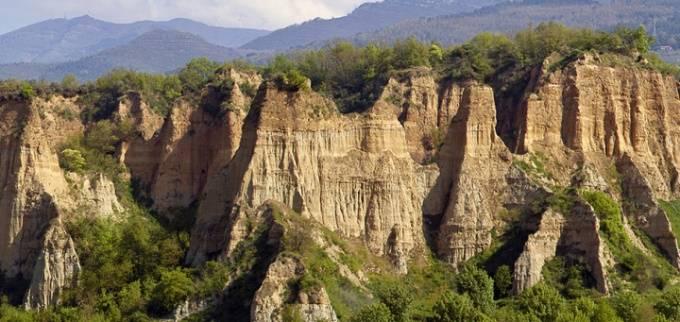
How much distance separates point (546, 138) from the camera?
6366 centimetres

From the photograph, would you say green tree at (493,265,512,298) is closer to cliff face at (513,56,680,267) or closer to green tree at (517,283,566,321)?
green tree at (517,283,566,321)

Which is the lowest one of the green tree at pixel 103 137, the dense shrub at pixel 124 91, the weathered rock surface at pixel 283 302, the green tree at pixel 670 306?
the green tree at pixel 670 306

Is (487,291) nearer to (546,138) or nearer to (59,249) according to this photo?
(546,138)

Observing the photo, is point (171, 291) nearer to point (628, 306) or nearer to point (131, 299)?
point (131, 299)

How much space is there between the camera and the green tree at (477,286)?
2056 inches

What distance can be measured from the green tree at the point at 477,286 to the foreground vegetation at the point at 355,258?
0.07 meters

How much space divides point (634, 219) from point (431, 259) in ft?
41.5

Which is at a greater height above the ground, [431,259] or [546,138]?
[546,138]

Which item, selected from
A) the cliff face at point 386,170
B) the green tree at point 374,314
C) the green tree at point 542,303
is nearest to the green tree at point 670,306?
the cliff face at point 386,170

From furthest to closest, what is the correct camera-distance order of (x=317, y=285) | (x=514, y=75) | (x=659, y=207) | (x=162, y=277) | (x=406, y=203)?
(x=514, y=75), (x=659, y=207), (x=406, y=203), (x=162, y=277), (x=317, y=285)

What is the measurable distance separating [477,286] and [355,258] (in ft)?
19.2

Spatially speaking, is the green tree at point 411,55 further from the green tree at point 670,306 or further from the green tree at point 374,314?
the green tree at point 374,314

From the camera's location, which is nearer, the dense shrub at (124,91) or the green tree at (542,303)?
the green tree at (542,303)

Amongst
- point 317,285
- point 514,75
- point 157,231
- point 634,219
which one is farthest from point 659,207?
point 157,231
